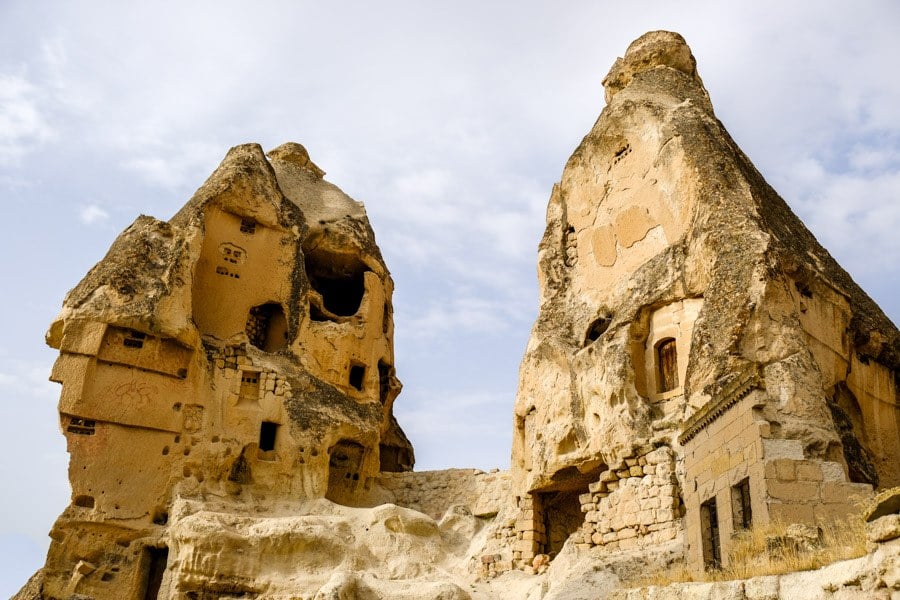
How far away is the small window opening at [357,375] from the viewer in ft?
70.1

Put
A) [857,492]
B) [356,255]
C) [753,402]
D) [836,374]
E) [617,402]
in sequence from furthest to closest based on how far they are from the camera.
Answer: [356,255], [617,402], [836,374], [753,402], [857,492]

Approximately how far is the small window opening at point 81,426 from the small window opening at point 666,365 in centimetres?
1056

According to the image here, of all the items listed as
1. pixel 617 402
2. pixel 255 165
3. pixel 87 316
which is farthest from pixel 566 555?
pixel 255 165

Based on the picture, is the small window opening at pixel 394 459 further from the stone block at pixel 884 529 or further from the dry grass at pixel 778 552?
the stone block at pixel 884 529

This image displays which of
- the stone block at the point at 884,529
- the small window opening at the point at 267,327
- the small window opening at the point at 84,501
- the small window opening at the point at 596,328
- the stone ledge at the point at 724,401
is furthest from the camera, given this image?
the small window opening at the point at 267,327

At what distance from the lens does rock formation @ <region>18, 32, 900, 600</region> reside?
1211 centimetres

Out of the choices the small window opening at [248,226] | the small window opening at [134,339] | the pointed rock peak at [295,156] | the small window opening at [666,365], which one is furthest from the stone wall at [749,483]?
the pointed rock peak at [295,156]

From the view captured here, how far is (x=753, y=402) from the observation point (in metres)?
9.66

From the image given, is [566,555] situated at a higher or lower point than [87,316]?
lower

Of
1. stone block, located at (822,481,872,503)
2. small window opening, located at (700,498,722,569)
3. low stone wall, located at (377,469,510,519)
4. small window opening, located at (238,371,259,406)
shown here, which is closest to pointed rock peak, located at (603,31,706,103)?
low stone wall, located at (377,469,510,519)

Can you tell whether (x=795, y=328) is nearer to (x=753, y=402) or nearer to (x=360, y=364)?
(x=753, y=402)

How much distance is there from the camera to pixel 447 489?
785 inches

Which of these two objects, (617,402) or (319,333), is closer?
(617,402)

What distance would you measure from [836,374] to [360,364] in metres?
11.0
